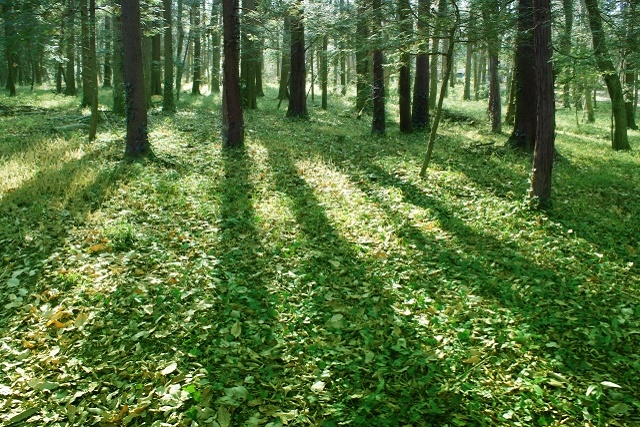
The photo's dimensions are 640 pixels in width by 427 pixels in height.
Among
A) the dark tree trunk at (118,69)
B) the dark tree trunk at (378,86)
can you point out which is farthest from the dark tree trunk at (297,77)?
the dark tree trunk at (118,69)

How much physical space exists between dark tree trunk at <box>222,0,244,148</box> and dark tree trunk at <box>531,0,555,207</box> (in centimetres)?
696

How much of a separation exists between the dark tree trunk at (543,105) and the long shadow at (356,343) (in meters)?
3.60

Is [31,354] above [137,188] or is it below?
below

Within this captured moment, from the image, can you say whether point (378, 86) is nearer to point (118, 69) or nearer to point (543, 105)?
point (543, 105)

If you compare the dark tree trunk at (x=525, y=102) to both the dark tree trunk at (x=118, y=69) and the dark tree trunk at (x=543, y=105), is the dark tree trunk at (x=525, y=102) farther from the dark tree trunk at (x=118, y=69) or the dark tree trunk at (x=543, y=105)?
the dark tree trunk at (x=118, y=69)

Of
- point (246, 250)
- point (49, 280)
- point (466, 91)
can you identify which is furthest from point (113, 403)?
point (466, 91)

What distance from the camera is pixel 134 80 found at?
974cm

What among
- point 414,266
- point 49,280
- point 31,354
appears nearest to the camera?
point 31,354

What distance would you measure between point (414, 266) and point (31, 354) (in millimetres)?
4593

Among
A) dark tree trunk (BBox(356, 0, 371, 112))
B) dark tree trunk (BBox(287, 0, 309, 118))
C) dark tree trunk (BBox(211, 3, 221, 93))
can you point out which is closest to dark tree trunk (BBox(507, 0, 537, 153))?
dark tree trunk (BBox(356, 0, 371, 112))

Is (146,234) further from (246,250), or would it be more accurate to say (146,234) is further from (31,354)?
(31,354)

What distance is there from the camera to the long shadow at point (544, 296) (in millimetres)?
4156

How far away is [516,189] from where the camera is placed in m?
8.63

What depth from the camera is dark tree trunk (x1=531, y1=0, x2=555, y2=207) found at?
23.2ft
